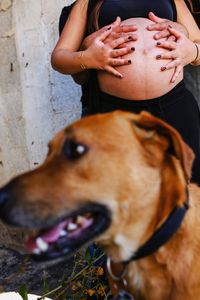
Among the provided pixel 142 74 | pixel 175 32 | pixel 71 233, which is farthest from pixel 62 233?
pixel 175 32

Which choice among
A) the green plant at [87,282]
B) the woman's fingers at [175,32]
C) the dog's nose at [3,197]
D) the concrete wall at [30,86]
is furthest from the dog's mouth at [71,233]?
the concrete wall at [30,86]

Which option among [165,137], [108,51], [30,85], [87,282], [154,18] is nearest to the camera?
[165,137]

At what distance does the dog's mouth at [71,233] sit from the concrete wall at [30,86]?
220 cm

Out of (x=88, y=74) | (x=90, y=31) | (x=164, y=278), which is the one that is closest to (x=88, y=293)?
(x=164, y=278)

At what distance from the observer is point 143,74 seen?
2.81 m

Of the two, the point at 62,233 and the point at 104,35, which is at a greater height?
the point at 104,35

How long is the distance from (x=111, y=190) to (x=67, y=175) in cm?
16

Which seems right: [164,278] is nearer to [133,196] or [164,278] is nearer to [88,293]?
[133,196]

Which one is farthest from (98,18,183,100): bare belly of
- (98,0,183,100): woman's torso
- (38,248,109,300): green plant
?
(38,248,109,300): green plant

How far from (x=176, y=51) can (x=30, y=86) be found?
1.47 meters

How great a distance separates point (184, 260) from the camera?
6.53 feet

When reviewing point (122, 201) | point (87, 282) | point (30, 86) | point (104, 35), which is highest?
point (104, 35)

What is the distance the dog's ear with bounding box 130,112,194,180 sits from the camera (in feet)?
6.36

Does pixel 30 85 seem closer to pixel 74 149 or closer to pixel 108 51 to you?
pixel 108 51
